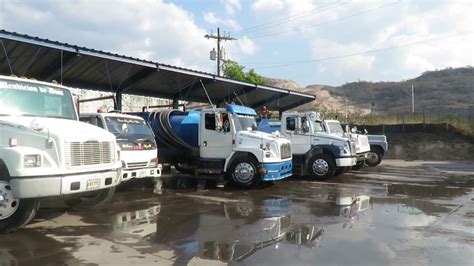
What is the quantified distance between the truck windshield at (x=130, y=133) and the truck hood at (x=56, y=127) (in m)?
3.09

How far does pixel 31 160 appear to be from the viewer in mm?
6684

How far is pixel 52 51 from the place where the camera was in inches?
560

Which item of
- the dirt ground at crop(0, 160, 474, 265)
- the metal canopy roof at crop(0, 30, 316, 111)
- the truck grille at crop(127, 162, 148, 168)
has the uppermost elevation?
the metal canopy roof at crop(0, 30, 316, 111)

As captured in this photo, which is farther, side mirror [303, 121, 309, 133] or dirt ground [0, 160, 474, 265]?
side mirror [303, 121, 309, 133]

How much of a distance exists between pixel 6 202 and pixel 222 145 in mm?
7318

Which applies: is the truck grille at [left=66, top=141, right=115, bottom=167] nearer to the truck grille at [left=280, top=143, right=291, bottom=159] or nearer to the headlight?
the headlight

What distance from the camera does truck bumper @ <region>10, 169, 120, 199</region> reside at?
21.5 ft

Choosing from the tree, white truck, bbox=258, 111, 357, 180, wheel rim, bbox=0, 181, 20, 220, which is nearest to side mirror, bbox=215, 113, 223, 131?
white truck, bbox=258, 111, 357, 180

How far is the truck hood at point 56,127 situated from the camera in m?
7.01

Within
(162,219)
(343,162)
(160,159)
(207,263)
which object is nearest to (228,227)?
(162,219)

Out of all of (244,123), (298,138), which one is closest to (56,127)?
(244,123)

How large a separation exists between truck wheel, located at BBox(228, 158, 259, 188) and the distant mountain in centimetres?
4414

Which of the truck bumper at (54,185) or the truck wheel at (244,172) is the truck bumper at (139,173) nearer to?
the truck wheel at (244,172)

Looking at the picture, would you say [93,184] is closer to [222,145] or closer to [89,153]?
[89,153]
